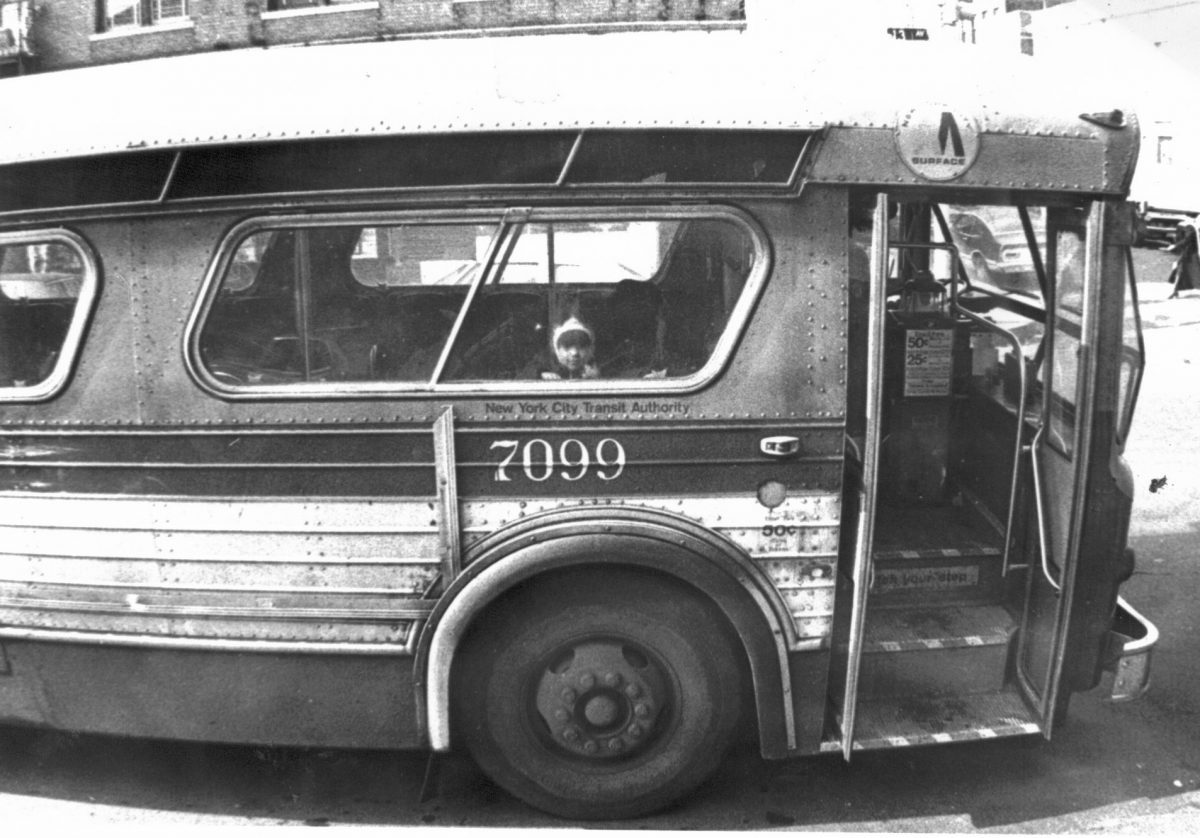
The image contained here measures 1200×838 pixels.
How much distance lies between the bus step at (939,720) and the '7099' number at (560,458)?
3.87 ft

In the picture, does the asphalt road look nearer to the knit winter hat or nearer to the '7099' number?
the '7099' number

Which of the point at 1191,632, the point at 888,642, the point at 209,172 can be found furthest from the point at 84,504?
the point at 1191,632

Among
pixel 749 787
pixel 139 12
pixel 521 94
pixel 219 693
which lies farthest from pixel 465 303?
pixel 139 12

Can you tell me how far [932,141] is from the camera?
133 inches

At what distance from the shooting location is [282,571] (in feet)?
11.5

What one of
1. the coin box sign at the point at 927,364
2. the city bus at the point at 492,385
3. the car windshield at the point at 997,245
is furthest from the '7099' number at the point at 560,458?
the coin box sign at the point at 927,364

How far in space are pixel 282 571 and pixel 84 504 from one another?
2.23 feet

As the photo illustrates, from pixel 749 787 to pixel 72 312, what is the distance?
277 cm

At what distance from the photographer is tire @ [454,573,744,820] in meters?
3.56

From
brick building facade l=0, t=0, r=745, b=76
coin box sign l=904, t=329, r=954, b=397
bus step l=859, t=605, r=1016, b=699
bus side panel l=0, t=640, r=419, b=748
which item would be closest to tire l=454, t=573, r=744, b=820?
bus side panel l=0, t=640, r=419, b=748

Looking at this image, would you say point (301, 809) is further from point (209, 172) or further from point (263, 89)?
point (263, 89)

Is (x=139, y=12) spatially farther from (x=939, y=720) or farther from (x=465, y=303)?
(x=939, y=720)

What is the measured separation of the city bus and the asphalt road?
27cm

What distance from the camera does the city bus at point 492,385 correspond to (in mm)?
3377
